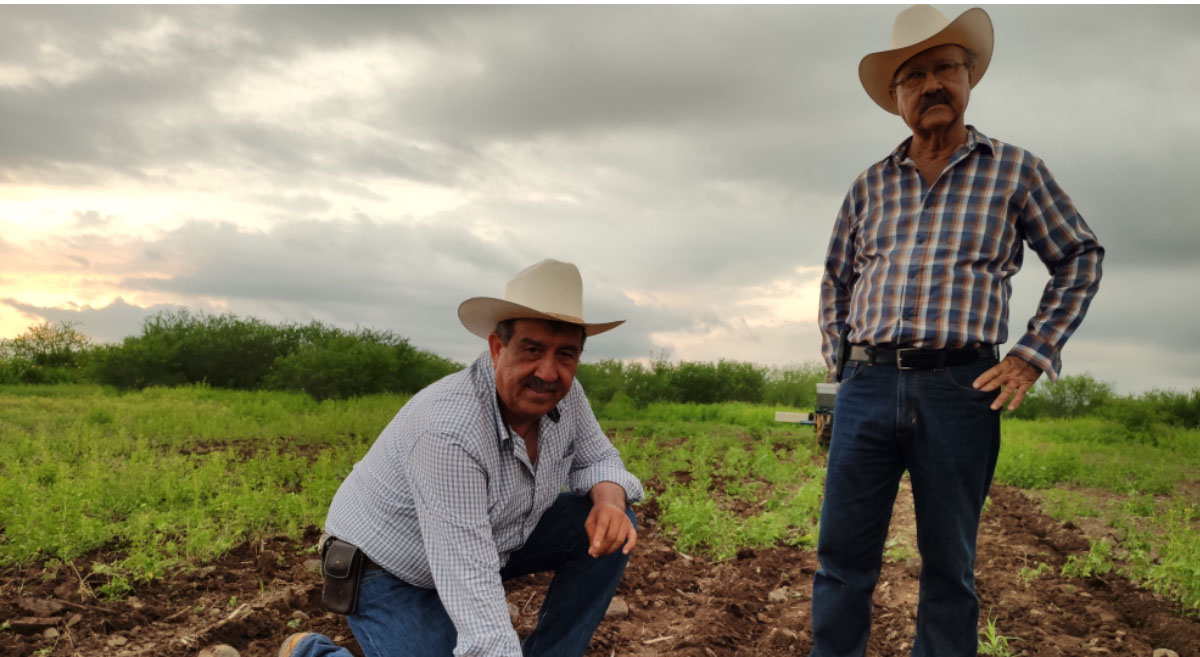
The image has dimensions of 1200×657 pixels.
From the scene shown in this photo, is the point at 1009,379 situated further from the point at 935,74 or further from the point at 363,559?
the point at 363,559

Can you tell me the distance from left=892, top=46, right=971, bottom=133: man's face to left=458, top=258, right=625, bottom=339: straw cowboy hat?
1385mm

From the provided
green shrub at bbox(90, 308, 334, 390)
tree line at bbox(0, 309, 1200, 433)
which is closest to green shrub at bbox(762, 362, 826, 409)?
tree line at bbox(0, 309, 1200, 433)

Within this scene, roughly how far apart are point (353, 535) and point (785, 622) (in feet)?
8.14

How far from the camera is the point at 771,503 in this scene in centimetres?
728

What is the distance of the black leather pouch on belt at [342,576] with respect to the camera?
2932 mm

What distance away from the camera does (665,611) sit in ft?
15.4

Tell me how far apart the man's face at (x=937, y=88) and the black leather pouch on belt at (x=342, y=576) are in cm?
256

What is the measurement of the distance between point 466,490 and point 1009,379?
6.34 feet

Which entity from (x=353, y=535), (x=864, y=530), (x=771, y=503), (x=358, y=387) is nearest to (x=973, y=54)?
(x=864, y=530)

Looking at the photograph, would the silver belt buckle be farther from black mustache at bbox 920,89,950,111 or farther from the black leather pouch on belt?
the black leather pouch on belt

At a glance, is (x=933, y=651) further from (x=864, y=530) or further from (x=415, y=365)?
(x=415, y=365)

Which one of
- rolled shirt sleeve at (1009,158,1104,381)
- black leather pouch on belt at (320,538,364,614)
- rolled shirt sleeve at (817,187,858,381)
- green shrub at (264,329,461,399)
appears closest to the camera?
black leather pouch on belt at (320,538,364,614)

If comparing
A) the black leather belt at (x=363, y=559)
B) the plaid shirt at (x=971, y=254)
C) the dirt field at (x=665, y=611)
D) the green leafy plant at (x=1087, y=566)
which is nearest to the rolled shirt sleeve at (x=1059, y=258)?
the plaid shirt at (x=971, y=254)

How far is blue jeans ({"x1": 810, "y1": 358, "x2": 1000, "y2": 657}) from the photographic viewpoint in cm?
308
